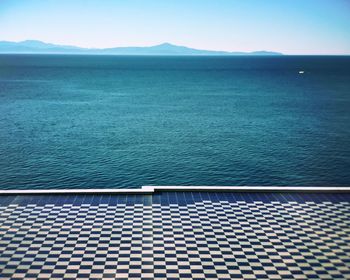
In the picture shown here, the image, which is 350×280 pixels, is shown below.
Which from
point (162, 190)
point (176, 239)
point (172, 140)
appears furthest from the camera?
point (172, 140)

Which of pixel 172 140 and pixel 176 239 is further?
pixel 172 140

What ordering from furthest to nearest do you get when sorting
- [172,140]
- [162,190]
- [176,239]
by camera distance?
[172,140]
[162,190]
[176,239]

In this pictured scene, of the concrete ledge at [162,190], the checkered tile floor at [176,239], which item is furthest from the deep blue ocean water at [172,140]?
the checkered tile floor at [176,239]

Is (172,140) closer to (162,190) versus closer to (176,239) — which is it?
(162,190)

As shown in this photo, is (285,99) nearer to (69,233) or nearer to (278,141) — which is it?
(278,141)

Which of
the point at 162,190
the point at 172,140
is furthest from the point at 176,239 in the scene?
the point at 172,140

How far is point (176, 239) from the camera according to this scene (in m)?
11.3

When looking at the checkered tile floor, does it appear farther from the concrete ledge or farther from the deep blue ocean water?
the deep blue ocean water

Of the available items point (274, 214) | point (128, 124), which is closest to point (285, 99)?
point (128, 124)

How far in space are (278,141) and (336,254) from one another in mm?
21763

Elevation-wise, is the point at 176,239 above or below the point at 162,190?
above

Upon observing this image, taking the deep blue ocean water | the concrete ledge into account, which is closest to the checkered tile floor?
the concrete ledge

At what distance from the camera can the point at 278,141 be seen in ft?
105

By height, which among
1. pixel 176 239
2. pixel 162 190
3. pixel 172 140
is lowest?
pixel 172 140
